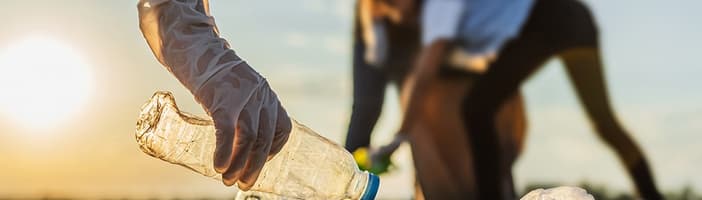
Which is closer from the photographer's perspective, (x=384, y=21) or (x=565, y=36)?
(x=565, y=36)

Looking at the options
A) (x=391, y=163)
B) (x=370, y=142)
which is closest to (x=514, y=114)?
(x=370, y=142)

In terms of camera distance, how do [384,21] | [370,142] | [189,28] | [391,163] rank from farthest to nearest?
[384,21] < [370,142] < [391,163] < [189,28]

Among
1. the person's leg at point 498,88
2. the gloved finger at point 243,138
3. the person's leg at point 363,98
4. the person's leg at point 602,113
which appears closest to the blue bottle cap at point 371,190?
the gloved finger at point 243,138

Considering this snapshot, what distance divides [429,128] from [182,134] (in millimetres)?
2497

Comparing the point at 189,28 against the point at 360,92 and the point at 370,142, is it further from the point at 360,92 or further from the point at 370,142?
the point at 360,92

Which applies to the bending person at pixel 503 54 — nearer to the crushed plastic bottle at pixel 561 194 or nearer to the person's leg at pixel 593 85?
the person's leg at pixel 593 85

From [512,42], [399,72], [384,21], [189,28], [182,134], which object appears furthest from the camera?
[399,72]

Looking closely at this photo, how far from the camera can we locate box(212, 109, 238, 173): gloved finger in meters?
0.78

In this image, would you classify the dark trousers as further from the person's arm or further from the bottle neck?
the bottle neck

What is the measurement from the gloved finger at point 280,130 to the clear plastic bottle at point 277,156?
8 cm

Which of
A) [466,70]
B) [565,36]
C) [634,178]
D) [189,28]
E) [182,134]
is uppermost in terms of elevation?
[189,28]

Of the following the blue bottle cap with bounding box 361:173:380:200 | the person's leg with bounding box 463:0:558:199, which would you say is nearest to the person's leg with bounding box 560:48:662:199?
the person's leg with bounding box 463:0:558:199

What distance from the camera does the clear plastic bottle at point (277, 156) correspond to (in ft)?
3.05

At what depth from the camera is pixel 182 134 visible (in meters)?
0.97
